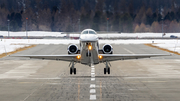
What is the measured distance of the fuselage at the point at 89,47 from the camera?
69.7 ft

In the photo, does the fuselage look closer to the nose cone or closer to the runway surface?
the nose cone

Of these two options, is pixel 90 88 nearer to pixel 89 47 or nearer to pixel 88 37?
pixel 89 47

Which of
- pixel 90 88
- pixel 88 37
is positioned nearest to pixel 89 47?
pixel 88 37

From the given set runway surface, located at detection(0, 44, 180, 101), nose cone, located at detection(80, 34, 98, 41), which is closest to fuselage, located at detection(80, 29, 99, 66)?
nose cone, located at detection(80, 34, 98, 41)

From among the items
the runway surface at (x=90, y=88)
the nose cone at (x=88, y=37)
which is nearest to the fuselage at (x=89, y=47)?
the nose cone at (x=88, y=37)

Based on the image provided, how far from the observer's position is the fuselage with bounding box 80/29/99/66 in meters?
21.2

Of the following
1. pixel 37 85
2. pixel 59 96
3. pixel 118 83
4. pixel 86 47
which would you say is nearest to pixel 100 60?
pixel 86 47

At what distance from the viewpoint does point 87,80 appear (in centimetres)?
2122

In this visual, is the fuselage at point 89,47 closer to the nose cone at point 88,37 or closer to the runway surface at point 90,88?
the nose cone at point 88,37

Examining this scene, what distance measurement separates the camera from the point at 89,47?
21641 millimetres

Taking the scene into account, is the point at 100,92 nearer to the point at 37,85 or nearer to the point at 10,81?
the point at 37,85

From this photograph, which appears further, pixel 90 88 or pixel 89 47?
pixel 89 47

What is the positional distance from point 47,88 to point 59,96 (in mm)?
2741

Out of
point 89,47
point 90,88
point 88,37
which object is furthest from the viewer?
point 89,47
